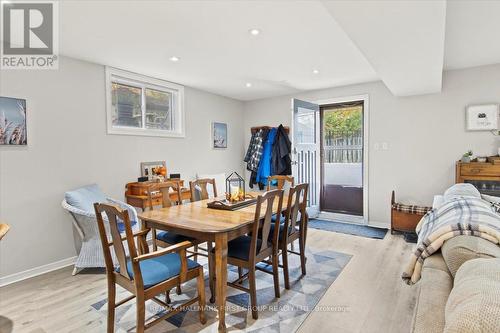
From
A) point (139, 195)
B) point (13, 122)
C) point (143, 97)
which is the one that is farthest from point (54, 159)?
point (143, 97)

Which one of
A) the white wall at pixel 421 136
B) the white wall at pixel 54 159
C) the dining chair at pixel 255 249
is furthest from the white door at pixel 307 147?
the white wall at pixel 54 159

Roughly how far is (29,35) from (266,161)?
3672 mm

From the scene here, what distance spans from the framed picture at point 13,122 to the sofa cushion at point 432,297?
3485mm

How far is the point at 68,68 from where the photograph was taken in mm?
3090

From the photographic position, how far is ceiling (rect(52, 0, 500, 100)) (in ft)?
6.17

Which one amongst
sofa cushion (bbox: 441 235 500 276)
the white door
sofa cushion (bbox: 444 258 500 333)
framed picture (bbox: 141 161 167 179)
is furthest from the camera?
the white door

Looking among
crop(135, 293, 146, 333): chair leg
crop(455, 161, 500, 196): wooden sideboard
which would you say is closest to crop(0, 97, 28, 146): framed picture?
crop(135, 293, 146, 333): chair leg

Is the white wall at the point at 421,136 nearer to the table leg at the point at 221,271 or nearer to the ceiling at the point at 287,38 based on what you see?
the ceiling at the point at 287,38

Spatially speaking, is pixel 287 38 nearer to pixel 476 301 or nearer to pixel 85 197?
pixel 476 301

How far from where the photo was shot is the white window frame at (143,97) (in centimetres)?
346

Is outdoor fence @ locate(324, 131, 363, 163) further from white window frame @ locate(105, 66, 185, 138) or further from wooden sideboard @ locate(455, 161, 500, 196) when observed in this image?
white window frame @ locate(105, 66, 185, 138)

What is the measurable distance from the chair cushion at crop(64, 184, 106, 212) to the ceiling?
150cm

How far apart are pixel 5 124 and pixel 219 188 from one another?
293cm

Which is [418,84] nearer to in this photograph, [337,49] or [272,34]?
[337,49]
